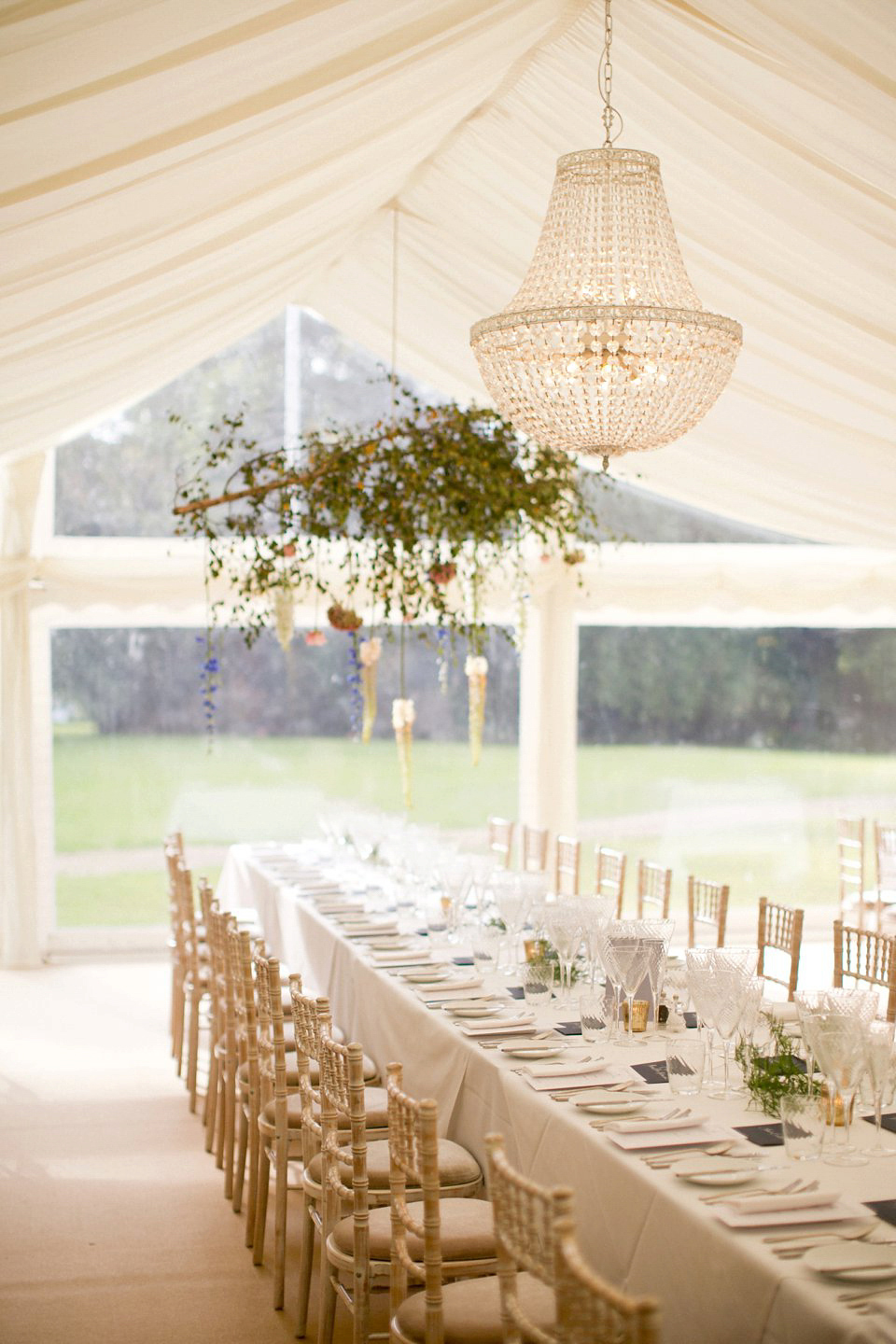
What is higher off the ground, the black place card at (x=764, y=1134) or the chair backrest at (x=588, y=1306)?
the chair backrest at (x=588, y=1306)

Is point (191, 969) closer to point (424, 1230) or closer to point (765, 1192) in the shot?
point (424, 1230)

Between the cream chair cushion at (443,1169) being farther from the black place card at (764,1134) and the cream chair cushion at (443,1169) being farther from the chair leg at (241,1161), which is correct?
the chair leg at (241,1161)

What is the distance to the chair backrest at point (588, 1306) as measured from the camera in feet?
5.86

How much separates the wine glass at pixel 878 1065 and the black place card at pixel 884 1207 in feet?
0.81

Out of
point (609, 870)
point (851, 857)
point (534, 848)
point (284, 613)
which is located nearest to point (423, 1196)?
point (609, 870)

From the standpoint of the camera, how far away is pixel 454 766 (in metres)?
9.84

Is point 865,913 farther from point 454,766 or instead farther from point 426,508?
point 426,508

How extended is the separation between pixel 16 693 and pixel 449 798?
3.11 m

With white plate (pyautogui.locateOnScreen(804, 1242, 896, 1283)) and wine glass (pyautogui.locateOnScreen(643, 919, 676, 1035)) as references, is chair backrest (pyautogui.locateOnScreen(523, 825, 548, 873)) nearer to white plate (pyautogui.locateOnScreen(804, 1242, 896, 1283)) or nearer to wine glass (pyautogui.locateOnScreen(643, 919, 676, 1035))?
wine glass (pyautogui.locateOnScreen(643, 919, 676, 1035))

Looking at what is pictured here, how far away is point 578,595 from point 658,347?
5.64 meters

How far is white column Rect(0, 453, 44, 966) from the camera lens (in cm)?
848

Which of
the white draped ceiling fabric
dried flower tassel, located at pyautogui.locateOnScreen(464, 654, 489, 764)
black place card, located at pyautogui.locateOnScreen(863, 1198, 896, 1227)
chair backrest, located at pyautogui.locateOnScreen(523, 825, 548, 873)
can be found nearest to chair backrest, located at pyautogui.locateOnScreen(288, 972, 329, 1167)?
black place card, located at pyautogui.locateOnScreen(863, 1198, 896, 1227)

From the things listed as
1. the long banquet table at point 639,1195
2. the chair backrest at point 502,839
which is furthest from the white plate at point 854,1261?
the chair backrest at point 502,839

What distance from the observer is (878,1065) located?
2801 mm
